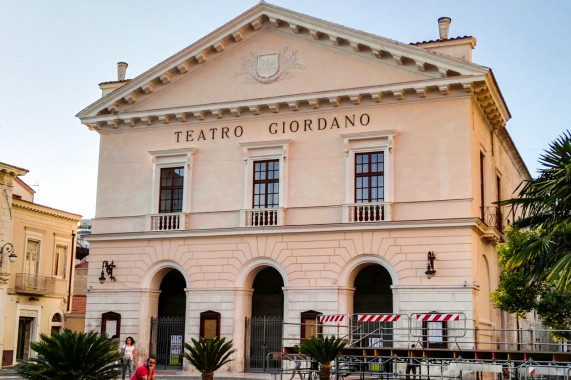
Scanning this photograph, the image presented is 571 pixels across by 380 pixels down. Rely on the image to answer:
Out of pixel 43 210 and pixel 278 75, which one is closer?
pixel 278 75

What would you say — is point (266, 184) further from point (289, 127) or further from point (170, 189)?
point (170, 189)

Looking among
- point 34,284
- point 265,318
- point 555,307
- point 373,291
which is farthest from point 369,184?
point 34,284

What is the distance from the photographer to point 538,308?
27.7 m

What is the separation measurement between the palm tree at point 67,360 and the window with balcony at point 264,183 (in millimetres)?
15539

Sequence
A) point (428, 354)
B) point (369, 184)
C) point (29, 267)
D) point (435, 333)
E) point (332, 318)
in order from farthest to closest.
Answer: point (29, 267)
point (369, 184)
point (332, 318)
point (435, 333)
point (428, 354)

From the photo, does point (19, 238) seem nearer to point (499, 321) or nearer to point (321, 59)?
point (321, 59)

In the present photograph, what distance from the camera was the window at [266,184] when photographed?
99.4 feet

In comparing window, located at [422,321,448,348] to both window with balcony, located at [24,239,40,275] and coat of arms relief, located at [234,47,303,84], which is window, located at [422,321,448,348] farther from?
window with balcony, located at [24,239,40,275]

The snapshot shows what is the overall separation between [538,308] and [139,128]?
651 inches

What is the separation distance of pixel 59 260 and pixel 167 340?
13126 mm

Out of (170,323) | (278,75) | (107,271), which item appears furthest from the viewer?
(107,271)

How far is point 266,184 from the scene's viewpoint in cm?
3045

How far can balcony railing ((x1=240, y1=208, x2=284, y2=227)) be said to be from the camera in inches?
1167

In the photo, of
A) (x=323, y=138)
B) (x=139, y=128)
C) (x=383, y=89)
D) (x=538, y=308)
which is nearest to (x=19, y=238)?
(x=139, y=128)
